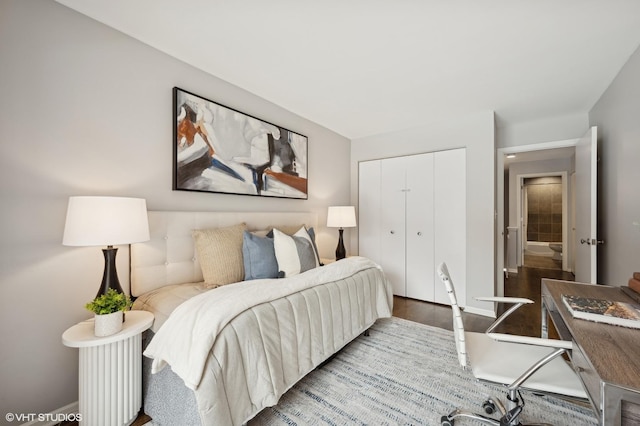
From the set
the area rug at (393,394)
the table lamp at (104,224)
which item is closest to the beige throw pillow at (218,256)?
the table lamp at (104,224)

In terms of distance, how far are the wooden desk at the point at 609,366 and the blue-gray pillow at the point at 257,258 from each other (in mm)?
1783

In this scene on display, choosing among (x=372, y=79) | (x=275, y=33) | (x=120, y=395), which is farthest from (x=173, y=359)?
(x=372, y=79)

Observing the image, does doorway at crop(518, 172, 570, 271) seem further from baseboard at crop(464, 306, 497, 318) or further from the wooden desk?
the wooden desk

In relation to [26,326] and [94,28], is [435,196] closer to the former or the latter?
[94,28]

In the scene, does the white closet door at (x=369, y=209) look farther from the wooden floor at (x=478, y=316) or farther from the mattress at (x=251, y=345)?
the mattress at (x=251, y=345)

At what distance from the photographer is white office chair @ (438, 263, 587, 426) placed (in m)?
1.09

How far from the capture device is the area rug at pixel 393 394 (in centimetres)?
153

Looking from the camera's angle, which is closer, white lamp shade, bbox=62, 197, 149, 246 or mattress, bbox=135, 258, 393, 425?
mattress, bbox=135, 258, 393, 425

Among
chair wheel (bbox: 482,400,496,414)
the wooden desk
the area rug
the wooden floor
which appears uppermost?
the wooden desk

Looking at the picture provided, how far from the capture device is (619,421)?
0.73 m

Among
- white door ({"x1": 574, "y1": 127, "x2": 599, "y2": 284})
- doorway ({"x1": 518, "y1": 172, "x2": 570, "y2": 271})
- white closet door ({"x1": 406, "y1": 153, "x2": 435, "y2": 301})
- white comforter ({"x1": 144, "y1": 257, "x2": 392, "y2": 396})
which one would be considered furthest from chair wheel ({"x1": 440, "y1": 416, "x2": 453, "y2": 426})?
doorway ({"x1": 518, "y1": 172, "x2": 570, "y2": 271})

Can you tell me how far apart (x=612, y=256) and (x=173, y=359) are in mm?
3518

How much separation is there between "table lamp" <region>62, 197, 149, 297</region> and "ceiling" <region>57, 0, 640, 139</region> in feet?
4.06

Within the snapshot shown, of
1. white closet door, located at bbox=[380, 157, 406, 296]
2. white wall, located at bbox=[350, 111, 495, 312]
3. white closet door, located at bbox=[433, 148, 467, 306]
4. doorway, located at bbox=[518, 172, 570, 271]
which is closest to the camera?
white wall, located at bbox=[350, 111, 495, 312]
